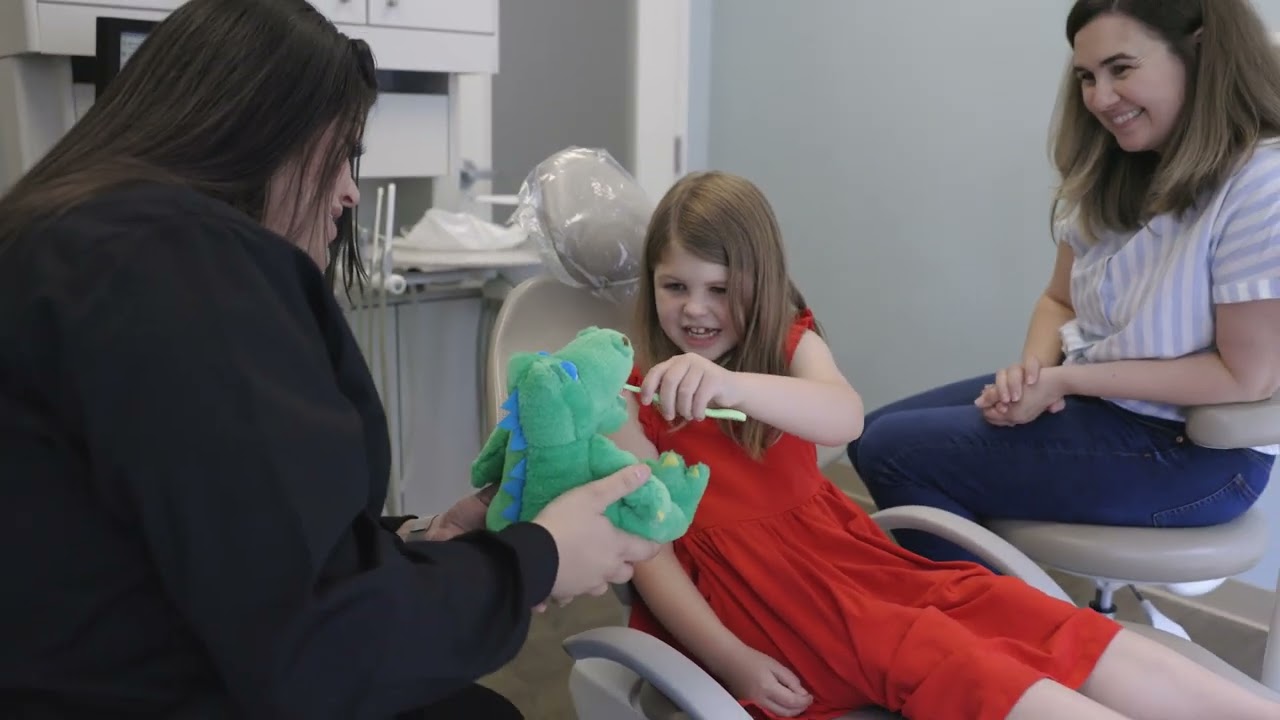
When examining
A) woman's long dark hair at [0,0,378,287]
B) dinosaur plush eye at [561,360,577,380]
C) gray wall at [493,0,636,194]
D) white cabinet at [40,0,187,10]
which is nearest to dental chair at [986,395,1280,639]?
dinosaur plush eye at [561,360,577,380]

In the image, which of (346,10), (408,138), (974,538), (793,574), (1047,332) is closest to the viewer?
(793,574)

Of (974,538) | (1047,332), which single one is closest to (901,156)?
(1047,332)

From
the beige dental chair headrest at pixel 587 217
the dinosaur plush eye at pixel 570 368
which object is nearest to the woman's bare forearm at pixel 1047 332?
the beige dental chair headrest at pixel 587 217

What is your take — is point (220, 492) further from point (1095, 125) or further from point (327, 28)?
point (1095, 125)

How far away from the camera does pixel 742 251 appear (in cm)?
131

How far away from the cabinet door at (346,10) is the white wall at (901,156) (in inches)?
46.8

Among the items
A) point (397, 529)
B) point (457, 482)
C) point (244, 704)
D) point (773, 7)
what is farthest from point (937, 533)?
point (773, 7)

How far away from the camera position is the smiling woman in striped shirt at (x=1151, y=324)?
1.33 m

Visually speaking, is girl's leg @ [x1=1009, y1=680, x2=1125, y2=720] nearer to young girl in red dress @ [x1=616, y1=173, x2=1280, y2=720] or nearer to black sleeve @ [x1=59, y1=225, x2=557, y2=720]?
young girl in red dress @ [x1=616, y1=173, x2=1280, y2=720]

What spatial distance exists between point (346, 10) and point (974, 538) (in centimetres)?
152

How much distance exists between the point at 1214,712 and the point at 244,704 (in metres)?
0.90

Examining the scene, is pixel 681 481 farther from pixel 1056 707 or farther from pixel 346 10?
pixel 346 10

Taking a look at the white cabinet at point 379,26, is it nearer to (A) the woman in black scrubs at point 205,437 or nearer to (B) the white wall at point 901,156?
(B) the white wall at point 901,156

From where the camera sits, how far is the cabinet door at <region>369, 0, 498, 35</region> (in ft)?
6.73
